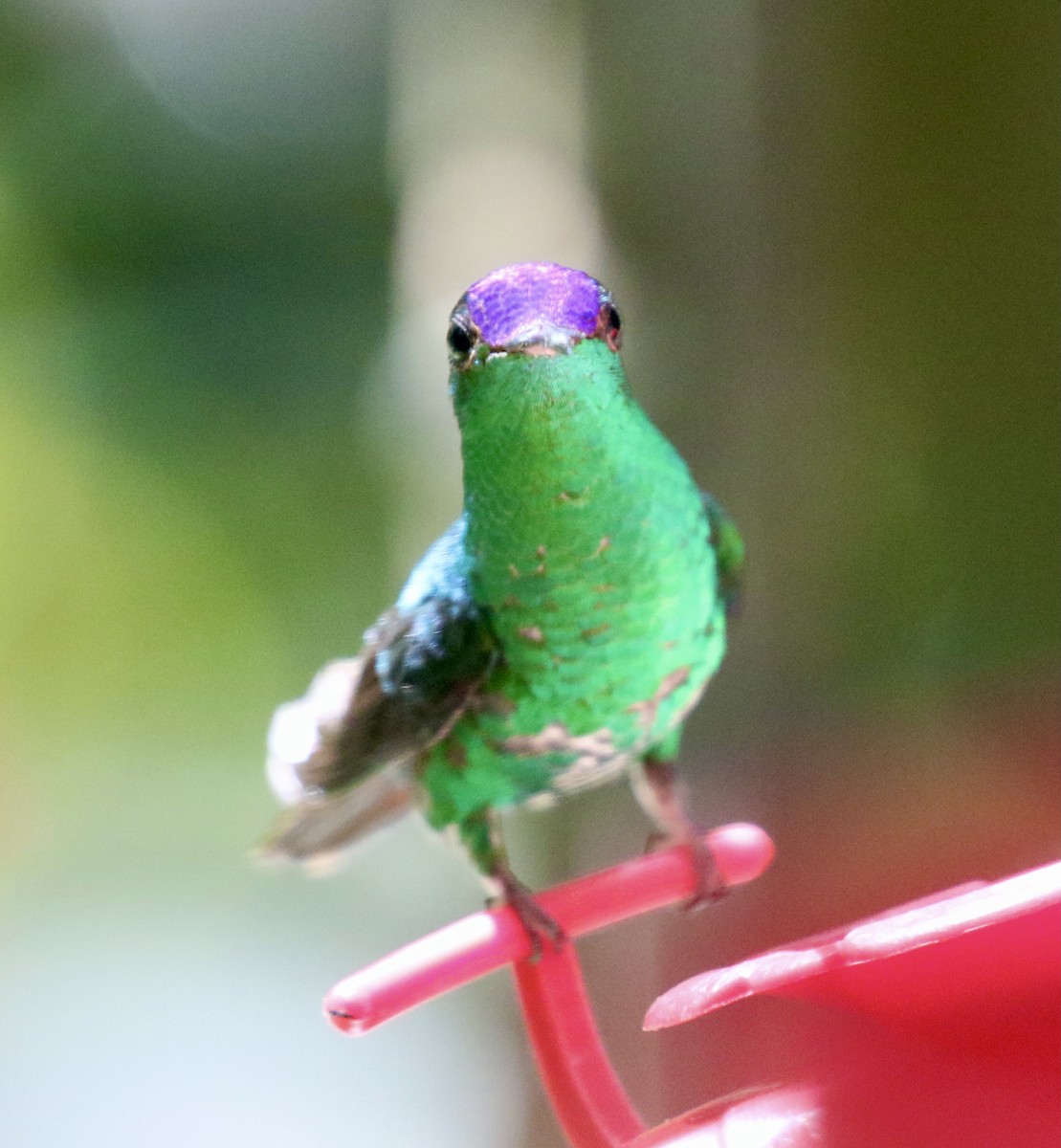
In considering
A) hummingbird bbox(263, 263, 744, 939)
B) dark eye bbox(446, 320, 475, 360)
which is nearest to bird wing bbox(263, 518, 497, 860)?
hummingbird bbox(263, 263, 744, 939)

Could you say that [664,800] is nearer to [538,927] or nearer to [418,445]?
[538,927]

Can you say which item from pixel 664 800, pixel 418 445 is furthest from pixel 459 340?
pixel 418 445

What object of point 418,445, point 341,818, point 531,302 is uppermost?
point 418,445

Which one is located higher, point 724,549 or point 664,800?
point 724,549

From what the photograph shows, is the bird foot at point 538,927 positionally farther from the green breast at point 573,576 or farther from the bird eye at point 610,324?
the bird eye at point 610,324

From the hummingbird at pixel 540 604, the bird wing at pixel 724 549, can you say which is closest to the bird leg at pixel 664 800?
the hummingbird at pixel 540 604
